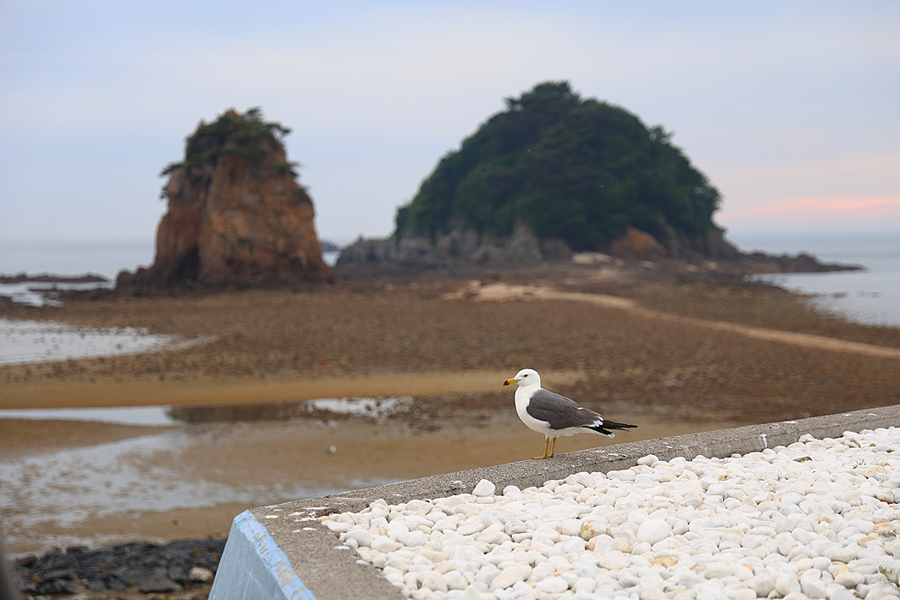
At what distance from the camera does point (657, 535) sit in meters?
3.24

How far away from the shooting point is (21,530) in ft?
22.2

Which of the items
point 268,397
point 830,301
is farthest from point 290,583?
point 830,301

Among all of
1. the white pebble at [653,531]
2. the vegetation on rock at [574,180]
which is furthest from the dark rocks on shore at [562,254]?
the white pebble at [653,531]

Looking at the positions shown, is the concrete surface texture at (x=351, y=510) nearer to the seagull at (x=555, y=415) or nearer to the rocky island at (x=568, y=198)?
the seagull at (x=555, y=415)

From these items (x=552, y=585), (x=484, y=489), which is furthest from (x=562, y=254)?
(x=552, y=585)

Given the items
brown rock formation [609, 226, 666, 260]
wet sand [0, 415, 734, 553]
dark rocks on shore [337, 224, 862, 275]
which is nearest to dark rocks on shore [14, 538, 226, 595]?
wet sand [0, 415, 734, 553]

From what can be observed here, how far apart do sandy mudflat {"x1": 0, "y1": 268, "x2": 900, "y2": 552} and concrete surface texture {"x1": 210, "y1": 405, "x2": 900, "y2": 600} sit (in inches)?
143

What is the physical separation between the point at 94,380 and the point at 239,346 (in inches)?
151

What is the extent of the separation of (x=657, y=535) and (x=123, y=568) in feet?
14.7

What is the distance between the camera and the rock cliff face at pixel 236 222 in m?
36.5

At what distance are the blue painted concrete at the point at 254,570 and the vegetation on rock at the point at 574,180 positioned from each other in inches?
2086

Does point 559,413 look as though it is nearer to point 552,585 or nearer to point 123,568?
point 552,585

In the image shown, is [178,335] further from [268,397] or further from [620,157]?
[620,157]

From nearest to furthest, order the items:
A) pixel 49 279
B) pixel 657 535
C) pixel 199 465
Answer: pixel 657 535
pixel 199 465
pixel 49 279
